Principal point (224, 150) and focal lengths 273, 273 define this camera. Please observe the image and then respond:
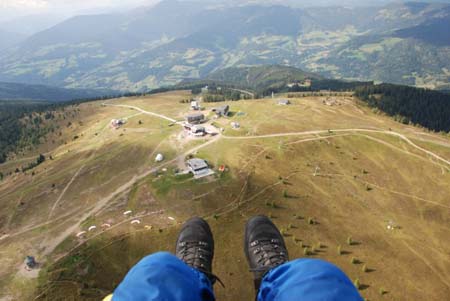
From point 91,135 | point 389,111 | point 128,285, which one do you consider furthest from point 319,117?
point 128,285

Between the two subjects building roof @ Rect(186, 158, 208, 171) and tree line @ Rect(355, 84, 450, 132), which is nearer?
building roof @ Rect(186, 158, 208, 171)

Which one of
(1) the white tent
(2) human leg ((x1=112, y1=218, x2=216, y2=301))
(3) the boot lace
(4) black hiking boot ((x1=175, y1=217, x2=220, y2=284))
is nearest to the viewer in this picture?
(2) human leg ((x1=112, y1=218, x2=216, y2=301))

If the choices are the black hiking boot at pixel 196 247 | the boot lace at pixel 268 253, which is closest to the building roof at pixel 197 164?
the black hiking boot at pixel 196 247

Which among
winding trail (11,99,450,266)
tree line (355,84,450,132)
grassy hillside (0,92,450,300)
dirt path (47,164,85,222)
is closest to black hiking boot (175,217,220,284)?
grassy hillside (0,92,450,300)

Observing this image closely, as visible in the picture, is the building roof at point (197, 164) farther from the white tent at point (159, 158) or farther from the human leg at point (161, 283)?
the human leg at point (161, 283)

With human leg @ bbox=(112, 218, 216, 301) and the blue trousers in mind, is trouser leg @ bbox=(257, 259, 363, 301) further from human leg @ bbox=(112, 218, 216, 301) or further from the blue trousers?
human leg @ bbox=(112, 218, 216, 301)

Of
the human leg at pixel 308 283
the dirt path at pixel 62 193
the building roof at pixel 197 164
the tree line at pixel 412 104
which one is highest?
the human leg at pixel 308 283

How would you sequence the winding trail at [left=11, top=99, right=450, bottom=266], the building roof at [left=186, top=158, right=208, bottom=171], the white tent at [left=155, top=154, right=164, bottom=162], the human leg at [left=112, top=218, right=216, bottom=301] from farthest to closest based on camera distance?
1. the white tent at [left=155, top=154, right=164, bottom=162]
2. the building roof at [left=186, top=158, right=208, bottom=171]
3. the winding trail at [left=11, top=99, right=450, bottom=266]
4. the human leg at [left=112, top=218, right=216, bottom=301]
